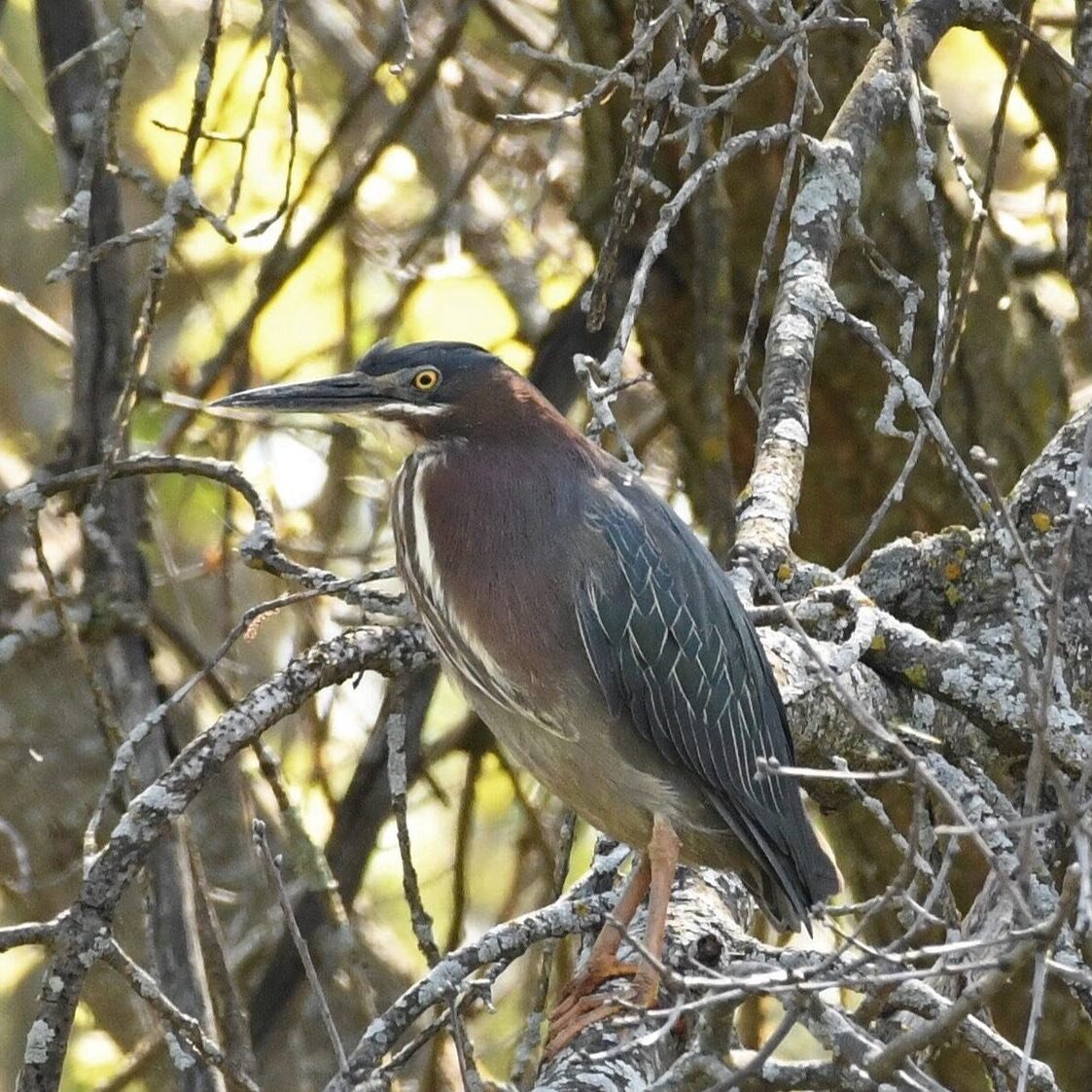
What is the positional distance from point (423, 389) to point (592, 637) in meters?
0.59

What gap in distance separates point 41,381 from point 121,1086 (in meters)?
2.54

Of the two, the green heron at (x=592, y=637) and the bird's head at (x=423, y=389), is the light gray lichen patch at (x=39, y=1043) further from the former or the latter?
the bird's head at (x=423, y=389)

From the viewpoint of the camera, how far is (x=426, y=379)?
3.16 metres

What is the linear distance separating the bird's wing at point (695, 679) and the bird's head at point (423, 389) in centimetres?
32

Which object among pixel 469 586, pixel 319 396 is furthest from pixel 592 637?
pixel 319 396

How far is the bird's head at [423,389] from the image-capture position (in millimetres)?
3123

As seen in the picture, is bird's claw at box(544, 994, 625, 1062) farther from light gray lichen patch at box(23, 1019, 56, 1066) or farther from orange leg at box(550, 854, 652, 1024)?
light gray lichen patch at box(23, 1019, 56, 1066)

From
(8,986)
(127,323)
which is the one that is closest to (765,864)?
(127,323)

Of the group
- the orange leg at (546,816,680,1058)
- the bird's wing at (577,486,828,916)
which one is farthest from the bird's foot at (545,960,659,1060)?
the bird's wing at (577,486,828,916)

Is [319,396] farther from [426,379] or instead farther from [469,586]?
[469,586]

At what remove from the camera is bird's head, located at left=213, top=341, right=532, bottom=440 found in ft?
10.2

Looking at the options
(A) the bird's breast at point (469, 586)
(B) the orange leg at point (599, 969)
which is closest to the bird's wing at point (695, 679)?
(A) the bird's breast at point (469, 586)

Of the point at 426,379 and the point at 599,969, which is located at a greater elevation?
the point at 426,379

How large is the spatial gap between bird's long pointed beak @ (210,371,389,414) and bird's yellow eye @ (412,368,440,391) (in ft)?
0.21
